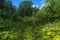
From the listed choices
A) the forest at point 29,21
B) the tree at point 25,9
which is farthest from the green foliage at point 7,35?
the tree at point 25,9

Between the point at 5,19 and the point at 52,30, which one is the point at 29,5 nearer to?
the point at 5,19

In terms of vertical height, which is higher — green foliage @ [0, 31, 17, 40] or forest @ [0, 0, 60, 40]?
forest @ [0, 0, 60, 40]

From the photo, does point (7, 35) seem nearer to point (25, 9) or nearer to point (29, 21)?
point (29, 21)

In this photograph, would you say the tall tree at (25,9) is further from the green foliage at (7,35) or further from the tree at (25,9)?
the green foliage at (7,35)

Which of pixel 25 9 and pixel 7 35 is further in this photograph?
pixel 25 9

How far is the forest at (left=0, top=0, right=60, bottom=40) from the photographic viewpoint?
5919 millimetres

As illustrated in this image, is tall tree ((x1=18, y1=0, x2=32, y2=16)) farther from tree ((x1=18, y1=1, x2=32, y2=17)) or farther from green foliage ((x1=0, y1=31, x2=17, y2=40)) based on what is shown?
green foliage ((x1=0, y1=31, x2=17, y2=40))

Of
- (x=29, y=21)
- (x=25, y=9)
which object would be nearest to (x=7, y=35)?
(x=29, y=21)

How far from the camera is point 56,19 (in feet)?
21.2

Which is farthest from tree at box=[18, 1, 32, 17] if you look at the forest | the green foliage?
the green foliage

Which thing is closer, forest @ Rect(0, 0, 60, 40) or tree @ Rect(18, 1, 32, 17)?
forest @ Rect(0, 0, 60, 40)

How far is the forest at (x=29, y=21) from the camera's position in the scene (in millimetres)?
5919

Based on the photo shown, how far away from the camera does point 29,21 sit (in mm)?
6445

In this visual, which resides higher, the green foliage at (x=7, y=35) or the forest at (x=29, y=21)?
the forest at (x=29, y=21)
